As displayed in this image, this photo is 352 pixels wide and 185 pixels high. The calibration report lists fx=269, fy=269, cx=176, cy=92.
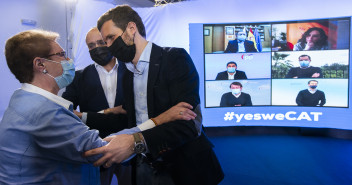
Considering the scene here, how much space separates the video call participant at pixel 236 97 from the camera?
545cm

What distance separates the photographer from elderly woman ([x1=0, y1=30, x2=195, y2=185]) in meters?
1.15

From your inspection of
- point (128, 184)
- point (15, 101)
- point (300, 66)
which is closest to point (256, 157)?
point (300, 66)

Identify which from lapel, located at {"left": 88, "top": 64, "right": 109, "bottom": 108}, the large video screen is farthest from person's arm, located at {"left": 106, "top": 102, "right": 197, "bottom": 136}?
the large video screen

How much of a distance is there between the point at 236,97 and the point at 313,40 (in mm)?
1820

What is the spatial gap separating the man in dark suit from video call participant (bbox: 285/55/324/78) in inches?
171

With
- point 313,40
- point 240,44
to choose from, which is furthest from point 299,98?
point 240,44

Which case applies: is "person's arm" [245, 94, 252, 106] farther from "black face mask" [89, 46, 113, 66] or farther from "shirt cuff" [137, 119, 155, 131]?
"shirt cuff" [137, 119, 155, 131]

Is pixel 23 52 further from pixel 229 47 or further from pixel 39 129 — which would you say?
pixel 229 47

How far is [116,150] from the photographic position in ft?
4.46

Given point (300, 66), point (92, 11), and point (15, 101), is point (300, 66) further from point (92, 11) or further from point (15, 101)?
point (15, 101)

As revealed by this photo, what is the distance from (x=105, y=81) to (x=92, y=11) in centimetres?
238

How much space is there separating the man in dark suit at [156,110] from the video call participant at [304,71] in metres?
4.34

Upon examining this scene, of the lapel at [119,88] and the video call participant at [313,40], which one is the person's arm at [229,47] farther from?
the lapel at [119,88]

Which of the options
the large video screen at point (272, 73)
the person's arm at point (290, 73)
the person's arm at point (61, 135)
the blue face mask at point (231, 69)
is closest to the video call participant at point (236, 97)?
the large video screen at point (272, 73)
